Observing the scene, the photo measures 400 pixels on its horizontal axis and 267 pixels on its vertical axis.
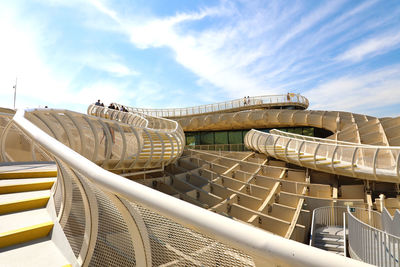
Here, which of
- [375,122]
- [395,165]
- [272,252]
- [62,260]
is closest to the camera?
[272,252]

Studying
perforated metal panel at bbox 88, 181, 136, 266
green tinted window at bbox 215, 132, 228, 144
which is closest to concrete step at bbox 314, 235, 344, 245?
perforated metal panel at bbox 88, 181, 136, 266

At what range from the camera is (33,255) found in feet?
7.04

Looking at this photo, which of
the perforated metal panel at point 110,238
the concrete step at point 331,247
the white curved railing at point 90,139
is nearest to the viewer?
the perforated metal panel at point 110,238

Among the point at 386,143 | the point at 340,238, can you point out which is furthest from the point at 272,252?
the point at 386,143

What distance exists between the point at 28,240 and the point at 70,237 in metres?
0.43

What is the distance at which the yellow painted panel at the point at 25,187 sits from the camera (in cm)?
303

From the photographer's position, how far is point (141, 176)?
36.7ft

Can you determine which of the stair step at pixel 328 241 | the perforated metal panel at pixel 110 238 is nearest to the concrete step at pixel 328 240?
the stair step at pixel 328 241

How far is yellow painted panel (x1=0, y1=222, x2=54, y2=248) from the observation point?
2172 millimetres

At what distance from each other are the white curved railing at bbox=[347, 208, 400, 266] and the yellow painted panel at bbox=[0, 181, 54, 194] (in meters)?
6.29

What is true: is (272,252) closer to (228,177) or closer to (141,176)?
(141,176)

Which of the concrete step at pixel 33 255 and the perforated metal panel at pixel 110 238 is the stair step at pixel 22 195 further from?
the perforated metal panel at pixel 110 238

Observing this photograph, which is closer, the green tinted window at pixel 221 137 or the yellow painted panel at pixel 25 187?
the yellow painted panel at pixel 25 187

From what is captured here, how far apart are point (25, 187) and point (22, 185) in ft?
0.22
